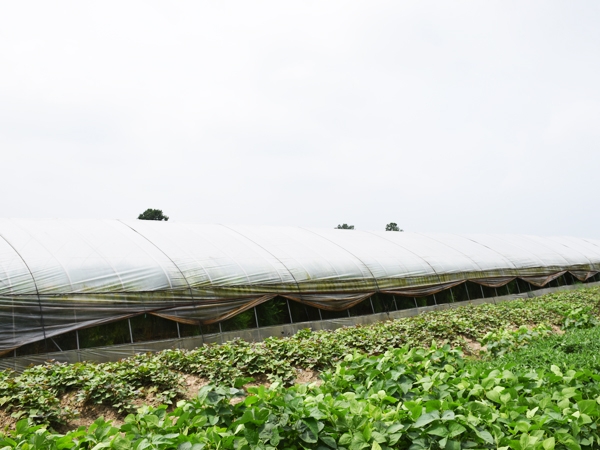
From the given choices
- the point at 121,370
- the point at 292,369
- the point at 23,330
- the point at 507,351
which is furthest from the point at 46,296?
the point at 507,351

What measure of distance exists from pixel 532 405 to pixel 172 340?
8474 mm

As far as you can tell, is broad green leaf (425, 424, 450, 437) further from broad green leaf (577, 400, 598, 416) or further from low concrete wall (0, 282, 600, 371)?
low concrete wall (0, 282, 600, 371)

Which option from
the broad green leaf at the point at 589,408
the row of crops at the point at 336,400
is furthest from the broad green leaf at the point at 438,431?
the broad green leaf at the point at 589,408

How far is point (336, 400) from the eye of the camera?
3592 mm

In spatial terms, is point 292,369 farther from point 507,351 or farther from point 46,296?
point 46,296

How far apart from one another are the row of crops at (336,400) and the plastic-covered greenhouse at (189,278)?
8.69ft

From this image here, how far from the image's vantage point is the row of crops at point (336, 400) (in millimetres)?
2912

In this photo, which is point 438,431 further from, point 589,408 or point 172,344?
point 172,344

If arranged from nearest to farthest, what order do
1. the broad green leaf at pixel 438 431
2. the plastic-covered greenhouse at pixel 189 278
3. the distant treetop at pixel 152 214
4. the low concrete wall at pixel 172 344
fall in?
the broad green leaf at pixel 438 431 < the low concrete wall at pixel 172 344 < the plastic-covered greenhouse at pixel 189 278 < the distant treetop at pixel 152 214

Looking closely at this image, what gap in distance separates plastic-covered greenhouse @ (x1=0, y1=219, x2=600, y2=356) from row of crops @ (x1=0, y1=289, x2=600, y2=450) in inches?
104

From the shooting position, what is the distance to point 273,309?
12.6 m

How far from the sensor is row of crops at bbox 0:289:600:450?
2912 millimetres

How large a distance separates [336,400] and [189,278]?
8.31 metres

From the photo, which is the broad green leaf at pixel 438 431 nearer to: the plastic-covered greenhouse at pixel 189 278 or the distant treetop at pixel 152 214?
the plastic-covered greenhouse at pixel 189 278
